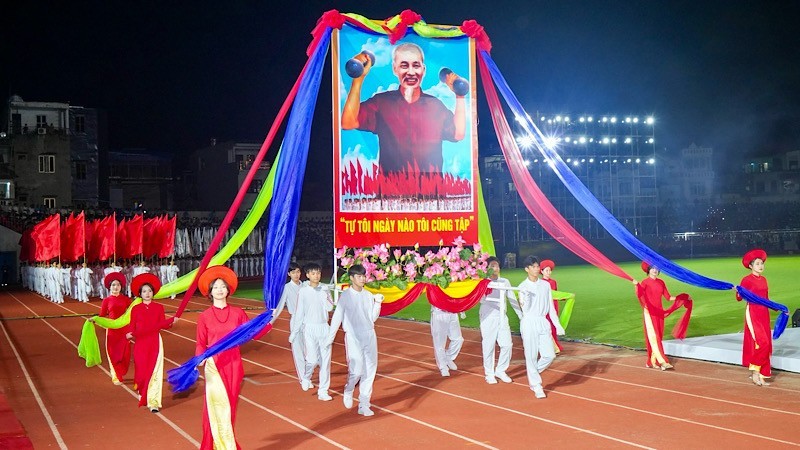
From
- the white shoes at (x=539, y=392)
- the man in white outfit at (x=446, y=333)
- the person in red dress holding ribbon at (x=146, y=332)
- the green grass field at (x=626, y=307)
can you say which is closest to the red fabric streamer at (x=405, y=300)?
the man in white outfit at (x=446, y=333)

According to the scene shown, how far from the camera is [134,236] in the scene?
25.1 metres

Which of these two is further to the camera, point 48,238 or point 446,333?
point 48,238

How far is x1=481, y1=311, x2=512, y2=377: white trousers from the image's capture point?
10211 millimetres

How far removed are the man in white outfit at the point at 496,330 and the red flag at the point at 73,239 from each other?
59.2ft

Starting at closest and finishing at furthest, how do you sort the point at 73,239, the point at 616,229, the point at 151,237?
the point at 616,229 → the point at 151,237 → the point at 73,239

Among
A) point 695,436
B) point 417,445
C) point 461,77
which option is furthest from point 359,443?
point 461,77

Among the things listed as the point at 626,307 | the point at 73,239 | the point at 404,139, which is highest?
the point at 404,139

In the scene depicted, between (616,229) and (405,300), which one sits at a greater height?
(616,229)

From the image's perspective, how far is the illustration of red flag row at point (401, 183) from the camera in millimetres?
10898

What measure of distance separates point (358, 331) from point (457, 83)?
4611 millimetres

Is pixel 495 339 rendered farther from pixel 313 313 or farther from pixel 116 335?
pixel 116 335

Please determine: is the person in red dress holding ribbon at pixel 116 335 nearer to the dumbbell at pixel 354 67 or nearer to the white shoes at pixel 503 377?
the dumbbell at pixel 354 67

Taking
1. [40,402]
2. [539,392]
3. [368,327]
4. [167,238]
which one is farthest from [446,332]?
[167,238]

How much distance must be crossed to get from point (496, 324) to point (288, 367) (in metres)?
3.54
